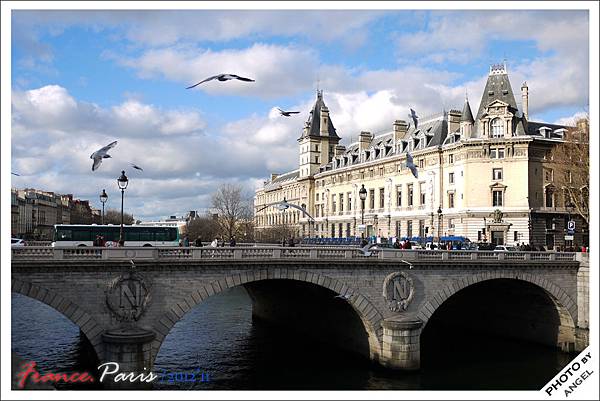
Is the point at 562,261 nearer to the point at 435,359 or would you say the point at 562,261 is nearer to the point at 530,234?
the point at 435,359

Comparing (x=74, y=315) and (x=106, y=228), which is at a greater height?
(x=106, y=228)

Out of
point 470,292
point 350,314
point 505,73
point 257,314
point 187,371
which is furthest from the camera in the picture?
point 505,73

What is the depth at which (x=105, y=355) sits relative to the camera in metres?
25.1

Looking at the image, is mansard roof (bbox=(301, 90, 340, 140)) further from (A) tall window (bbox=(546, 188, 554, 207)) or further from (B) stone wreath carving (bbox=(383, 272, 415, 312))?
(B) stone wreath carving (bbox=(383, 272, 415, 312))

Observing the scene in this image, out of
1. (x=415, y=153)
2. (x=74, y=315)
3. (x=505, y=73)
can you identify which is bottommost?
(x=74, y=315)

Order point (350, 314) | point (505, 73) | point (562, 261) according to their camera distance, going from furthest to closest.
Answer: point (505, 73) < point (562, 261) < point (350, 314)

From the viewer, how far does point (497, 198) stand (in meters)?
74.6

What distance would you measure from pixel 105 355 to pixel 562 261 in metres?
27.6

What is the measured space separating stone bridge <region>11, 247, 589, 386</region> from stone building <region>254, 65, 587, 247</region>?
82.8ft

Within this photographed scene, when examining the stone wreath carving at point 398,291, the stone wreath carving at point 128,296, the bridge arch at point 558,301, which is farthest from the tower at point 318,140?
the stone wreath carving at point 128,296

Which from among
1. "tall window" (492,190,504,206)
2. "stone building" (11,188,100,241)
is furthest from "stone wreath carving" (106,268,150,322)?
"stone building" (11,188,100,241)

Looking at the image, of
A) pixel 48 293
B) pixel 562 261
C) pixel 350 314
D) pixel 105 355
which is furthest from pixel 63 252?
pixel 562 261

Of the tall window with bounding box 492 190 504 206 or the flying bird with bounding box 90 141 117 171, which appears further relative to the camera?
the tall window with bounding box 492 190 504 206

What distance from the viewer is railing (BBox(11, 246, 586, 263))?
983 inches
